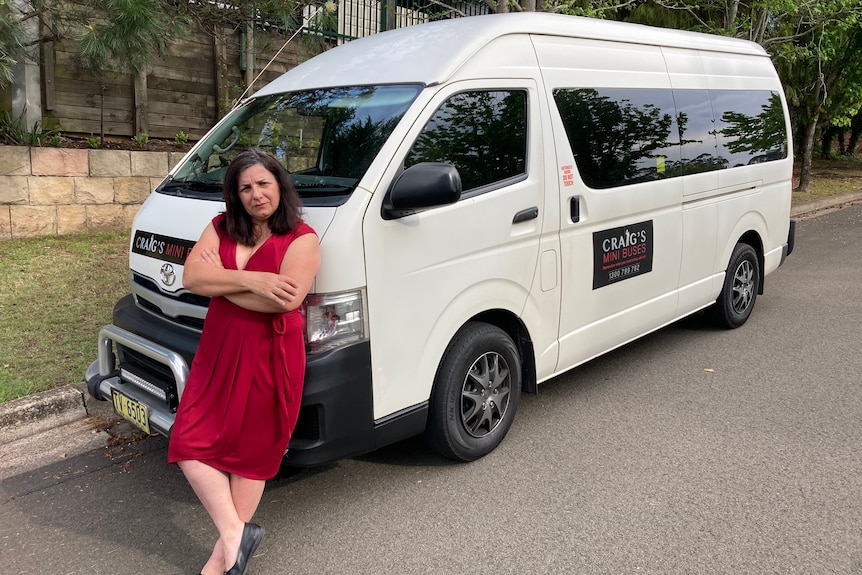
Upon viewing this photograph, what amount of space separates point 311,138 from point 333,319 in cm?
119

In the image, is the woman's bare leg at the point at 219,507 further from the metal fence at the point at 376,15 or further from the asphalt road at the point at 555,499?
the metal fence at the point at 376,15

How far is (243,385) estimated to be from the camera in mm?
2838

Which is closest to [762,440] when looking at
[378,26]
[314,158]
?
[314,158]

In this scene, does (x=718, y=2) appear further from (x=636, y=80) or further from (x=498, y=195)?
(x=498, y=195)

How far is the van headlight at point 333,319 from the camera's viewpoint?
3113 millimetres

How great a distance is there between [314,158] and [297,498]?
1673 mm

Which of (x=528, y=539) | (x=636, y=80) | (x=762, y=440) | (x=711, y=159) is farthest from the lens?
(x=711, y=159)

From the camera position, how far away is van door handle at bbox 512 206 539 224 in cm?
391

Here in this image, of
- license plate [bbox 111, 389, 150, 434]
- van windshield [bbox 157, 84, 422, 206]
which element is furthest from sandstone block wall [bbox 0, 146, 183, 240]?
license plate [bbox 111, 389, 150, 434]

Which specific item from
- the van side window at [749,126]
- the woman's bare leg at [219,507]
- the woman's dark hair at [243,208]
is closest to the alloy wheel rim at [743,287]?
the van side window at [749,126]

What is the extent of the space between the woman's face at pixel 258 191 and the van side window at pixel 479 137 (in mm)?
783

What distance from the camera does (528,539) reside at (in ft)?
10.6

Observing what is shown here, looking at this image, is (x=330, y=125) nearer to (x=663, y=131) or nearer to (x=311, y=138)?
(x=311, y=138)

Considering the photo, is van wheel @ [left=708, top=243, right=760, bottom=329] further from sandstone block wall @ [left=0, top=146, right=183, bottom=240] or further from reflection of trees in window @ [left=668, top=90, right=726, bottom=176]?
sandstone block wall @ [left=0, top=146, right=183, bottom=240]
